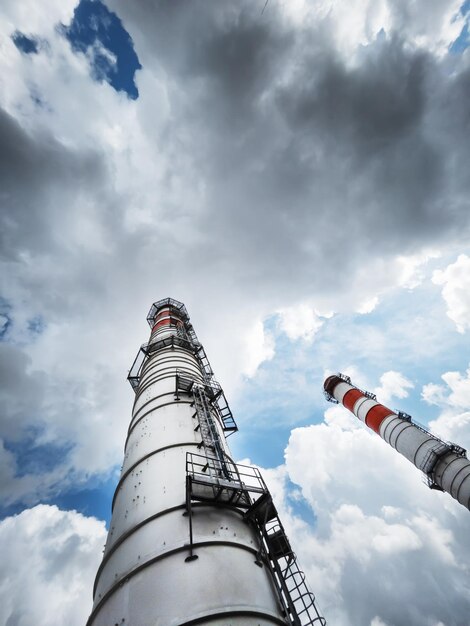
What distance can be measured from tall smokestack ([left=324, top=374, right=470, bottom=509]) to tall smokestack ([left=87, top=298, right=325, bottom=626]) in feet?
54.2

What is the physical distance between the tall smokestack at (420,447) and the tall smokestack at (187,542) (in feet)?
54.2

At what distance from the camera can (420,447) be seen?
20578 mm

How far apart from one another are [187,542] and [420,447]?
2044 centimetres

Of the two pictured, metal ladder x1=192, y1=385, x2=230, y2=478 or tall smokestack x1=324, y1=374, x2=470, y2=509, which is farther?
tall smokestack x1=324, y1=374, x2=470, y2=509

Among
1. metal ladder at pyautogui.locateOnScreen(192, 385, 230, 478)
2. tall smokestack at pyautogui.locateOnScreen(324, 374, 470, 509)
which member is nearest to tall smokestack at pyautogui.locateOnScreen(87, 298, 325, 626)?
metal ladder at pyautogui.locateOnScreen(192, 385, 230, 478)

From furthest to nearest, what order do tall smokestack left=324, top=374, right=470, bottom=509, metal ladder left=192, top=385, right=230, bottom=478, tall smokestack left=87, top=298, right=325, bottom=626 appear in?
tall smokestack left=324, top=374, right=470, bottom=509, metal ladder left=192, top=385, right=230, bottom=478, tall smokestack left=87, top=298, right=325, bottom=626

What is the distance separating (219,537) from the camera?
6.12m

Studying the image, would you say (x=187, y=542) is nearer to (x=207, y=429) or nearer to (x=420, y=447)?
(x=207, y=429)

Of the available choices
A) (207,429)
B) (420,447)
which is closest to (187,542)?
(207,429)

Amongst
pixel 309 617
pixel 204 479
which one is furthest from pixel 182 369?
pixel 309 617

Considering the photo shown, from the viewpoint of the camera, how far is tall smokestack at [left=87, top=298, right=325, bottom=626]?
4953mm

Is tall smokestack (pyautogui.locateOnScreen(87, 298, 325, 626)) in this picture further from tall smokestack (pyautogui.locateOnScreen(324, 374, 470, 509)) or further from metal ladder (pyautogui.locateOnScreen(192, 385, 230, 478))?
tall smokestack (pyautogui.locateOnScreen(324, 374, 470, 509))

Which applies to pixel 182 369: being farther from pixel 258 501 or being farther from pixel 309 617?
pixel 309 617

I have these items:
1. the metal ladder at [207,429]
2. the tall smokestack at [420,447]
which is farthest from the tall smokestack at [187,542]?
the tall smokestack at [420,447]
